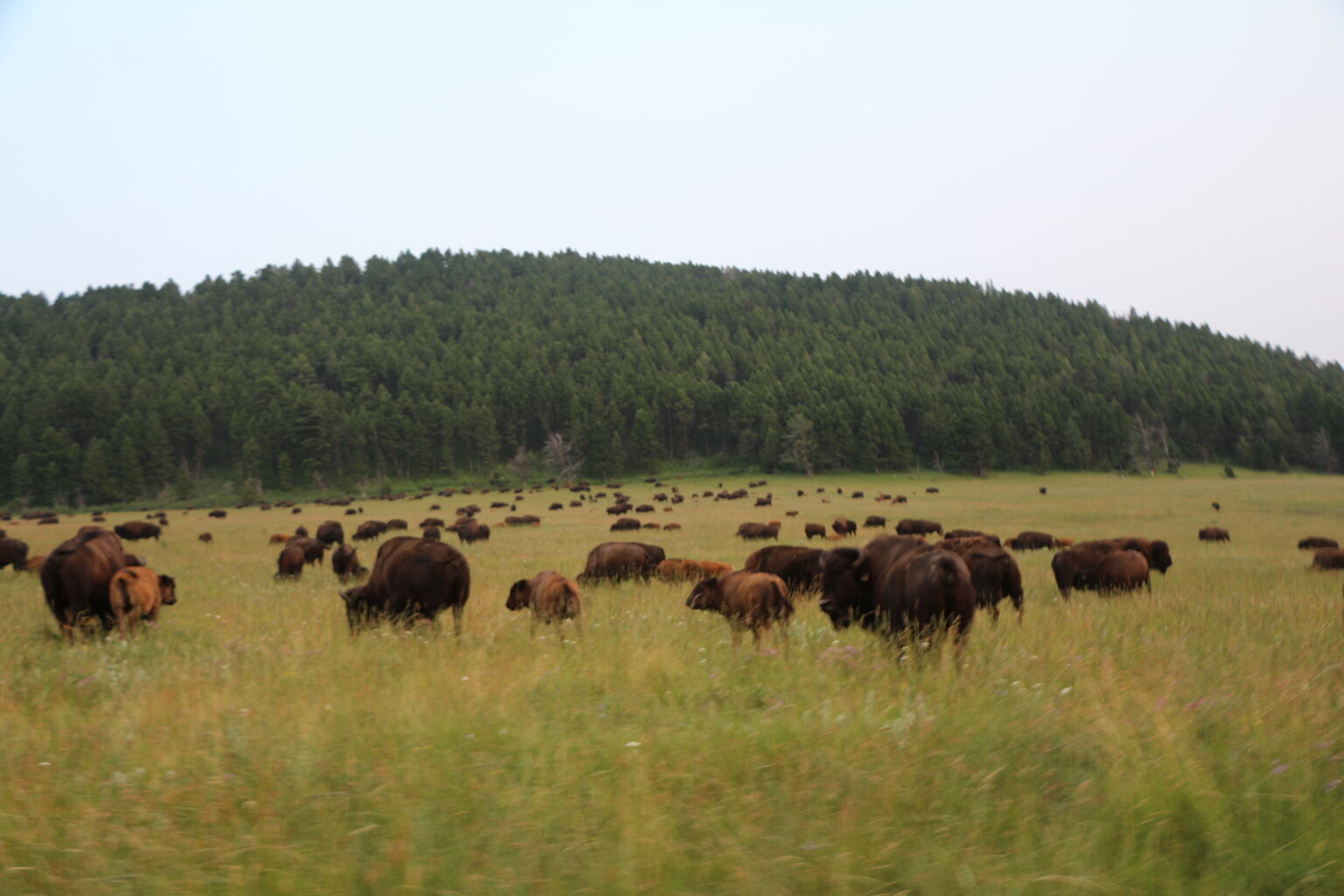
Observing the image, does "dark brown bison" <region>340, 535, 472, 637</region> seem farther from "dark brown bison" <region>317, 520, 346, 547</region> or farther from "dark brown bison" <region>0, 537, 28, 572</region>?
"dark brown bison" <region>317, 520, 346, 547</region>

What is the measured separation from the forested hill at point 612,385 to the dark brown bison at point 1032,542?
2795 inches

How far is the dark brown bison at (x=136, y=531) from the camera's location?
35938 millimetres

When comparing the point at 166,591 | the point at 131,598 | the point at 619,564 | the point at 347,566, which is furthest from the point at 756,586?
the point at 347,566

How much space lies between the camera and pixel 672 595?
45.0ft

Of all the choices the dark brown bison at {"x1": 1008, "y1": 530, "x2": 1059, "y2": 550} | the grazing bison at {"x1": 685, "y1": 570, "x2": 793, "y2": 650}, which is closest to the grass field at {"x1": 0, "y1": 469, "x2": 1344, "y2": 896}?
the grazing bison at {"x1": 685, "y1": 570, "x2": 793, "y2": 650}

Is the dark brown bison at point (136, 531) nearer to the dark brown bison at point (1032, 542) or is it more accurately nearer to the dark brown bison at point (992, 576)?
the dark brown bison at point (992, 576)

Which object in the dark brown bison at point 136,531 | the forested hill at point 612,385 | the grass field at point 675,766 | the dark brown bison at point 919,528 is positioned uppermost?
the forested hill at point 612,385

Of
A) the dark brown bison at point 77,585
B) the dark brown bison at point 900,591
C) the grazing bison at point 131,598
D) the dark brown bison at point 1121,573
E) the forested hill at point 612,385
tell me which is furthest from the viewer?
the forested hill at point 612,385

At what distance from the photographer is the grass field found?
3.25 meters

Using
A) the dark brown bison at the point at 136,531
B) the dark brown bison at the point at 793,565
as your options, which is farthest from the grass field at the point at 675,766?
the dark brown bison at the point at 136,531

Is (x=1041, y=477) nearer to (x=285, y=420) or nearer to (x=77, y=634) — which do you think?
(x=77, y=634)

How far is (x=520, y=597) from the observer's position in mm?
11797

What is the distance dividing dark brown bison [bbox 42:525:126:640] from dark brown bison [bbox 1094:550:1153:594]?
17514mm

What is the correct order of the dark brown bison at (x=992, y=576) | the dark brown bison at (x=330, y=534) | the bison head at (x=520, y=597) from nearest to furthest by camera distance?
the dark brown bison at (x=992, y=576) < the bison head at (x=520, y=597) < the dark brown bison at (x=330, y=534)
